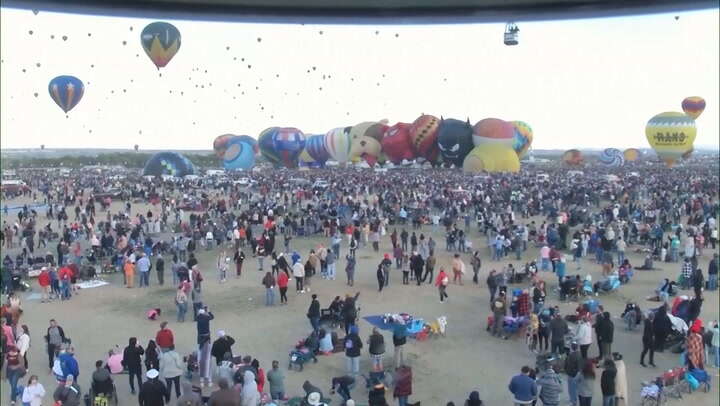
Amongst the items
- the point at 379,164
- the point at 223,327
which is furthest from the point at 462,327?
the point at 379,164

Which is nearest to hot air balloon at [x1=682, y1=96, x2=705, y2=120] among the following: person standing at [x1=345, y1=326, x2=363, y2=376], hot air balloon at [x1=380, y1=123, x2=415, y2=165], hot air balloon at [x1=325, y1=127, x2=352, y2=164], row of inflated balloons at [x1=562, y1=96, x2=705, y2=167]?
row of inflated balloons at [x1=562, y1=96, x2=705, y2=167]

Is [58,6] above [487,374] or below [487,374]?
above

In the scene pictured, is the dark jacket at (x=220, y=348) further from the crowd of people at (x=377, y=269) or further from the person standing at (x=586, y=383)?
the person standing at (x=586, y=383)

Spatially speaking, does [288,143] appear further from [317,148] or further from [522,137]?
[522,137]

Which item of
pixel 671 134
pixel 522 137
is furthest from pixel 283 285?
pixel 522 137

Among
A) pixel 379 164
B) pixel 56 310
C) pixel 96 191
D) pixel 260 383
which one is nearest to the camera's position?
pixel 260 383

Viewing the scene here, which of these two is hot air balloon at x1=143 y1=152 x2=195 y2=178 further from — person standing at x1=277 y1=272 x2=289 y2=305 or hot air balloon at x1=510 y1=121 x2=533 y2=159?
person standing at x1=277 y1=272 x2=289 y2=305

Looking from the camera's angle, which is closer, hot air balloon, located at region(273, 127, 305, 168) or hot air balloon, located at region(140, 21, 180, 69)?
hot air balloon, located at region(140, 21, 180, 69)

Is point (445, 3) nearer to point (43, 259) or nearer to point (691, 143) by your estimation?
point (43, 259)
